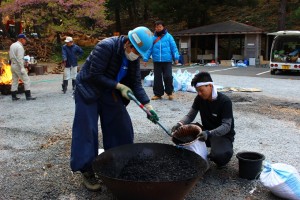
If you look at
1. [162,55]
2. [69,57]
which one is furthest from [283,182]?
[69,57]

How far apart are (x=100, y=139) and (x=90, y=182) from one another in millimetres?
1766

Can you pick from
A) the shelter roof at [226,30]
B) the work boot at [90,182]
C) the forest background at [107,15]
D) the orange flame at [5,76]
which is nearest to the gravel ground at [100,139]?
the work boot at [90,182]

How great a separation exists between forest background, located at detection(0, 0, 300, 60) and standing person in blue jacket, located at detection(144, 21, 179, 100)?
11.1m

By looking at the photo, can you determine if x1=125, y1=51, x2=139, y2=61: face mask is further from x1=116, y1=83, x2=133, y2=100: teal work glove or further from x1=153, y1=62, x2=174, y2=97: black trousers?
x1=153, y1=62, x2=174, y2=97: black trousers

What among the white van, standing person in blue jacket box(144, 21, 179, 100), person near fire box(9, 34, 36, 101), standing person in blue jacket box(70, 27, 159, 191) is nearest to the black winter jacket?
standing person in blue jacket box(70, 27, 159, 191)

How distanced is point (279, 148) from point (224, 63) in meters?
16.6

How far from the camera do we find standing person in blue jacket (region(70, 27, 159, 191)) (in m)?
3.33

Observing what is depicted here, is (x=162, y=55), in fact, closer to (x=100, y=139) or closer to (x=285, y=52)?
(x=100, y=139)

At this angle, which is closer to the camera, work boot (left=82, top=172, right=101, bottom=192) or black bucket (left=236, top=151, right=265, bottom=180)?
work boot (left=82, top=172, right=101, bottom=192)

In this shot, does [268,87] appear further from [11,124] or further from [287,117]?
[11,124]

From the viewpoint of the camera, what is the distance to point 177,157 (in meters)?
3.49

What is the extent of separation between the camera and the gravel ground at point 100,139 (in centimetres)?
360

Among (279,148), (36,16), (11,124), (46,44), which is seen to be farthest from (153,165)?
(46,44)

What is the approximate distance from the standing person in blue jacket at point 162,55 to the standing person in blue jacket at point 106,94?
444 cm
